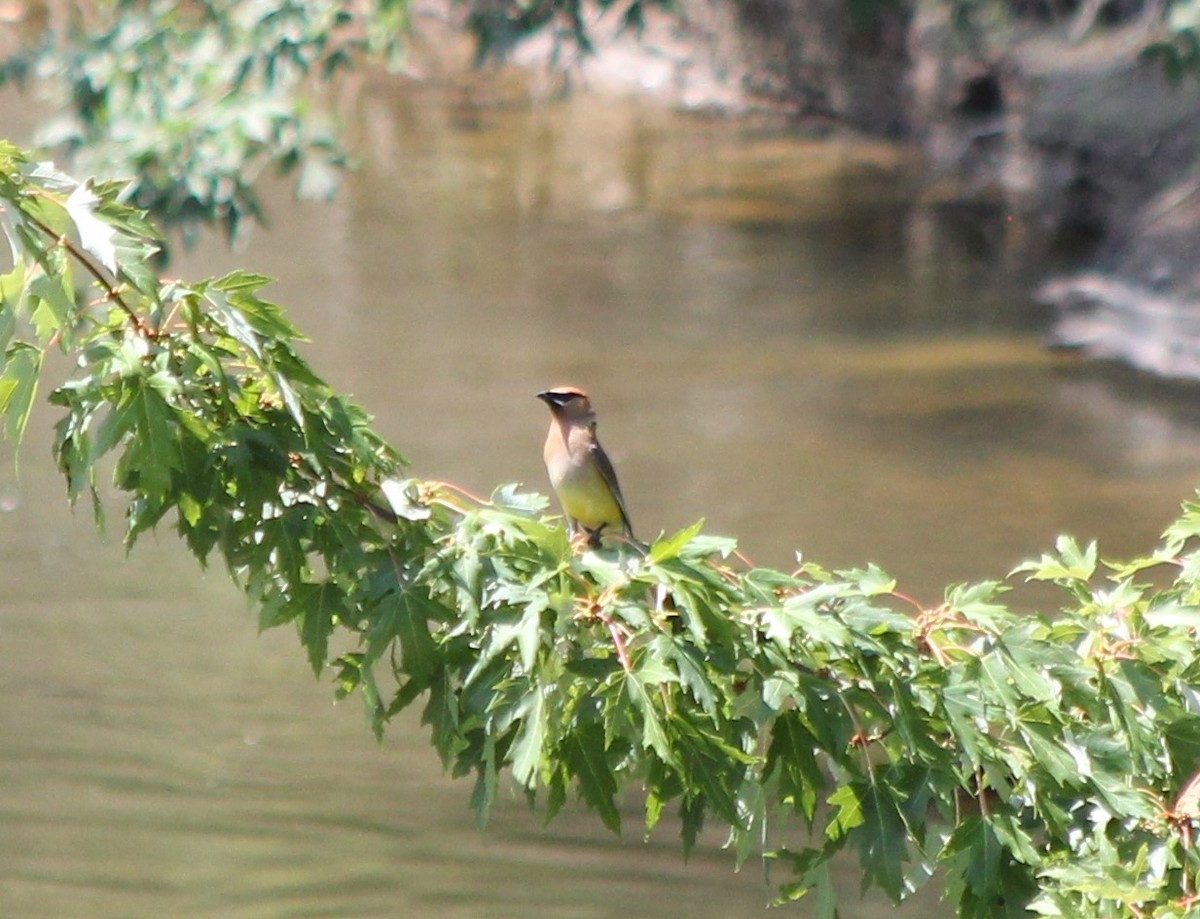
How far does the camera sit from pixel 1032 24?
64.2 ft

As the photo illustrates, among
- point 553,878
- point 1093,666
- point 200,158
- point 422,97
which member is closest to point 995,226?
point 422,97

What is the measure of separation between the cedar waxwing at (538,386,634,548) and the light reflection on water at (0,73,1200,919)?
197 centimetres

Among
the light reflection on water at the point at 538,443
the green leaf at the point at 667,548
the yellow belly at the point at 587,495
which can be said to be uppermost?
the green leaf at the point at 667,548

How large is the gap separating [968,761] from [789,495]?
25.9 ft

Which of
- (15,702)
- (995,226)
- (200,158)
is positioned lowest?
(15,702)

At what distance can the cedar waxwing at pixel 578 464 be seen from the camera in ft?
15.8

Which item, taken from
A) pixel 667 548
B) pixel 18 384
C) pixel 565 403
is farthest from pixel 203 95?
pixel 667 548

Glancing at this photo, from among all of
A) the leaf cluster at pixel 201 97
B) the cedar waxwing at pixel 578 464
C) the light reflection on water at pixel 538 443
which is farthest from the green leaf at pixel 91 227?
the leaf cluster at pixel 201 97

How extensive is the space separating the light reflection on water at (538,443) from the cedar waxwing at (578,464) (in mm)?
1966

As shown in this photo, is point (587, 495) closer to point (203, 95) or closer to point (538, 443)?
point (203, 95)

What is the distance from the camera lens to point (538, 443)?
456 inches

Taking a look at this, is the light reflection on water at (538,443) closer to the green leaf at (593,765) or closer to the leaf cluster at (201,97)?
the leaf cluster at (201,97)

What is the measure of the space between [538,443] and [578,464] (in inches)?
266

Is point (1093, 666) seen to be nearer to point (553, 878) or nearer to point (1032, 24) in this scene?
point (553, 878)
